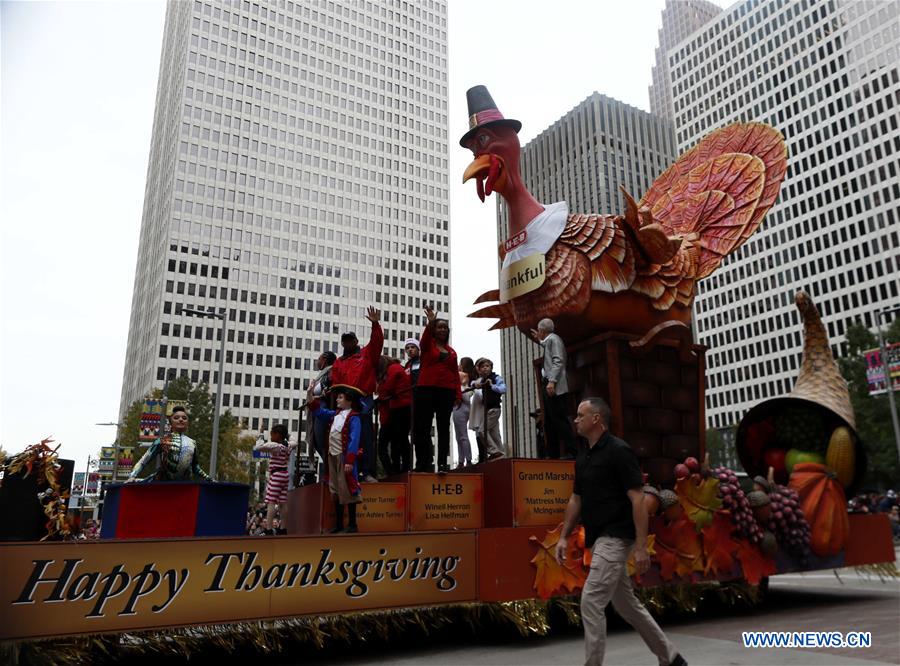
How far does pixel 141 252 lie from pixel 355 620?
90077 millimetres

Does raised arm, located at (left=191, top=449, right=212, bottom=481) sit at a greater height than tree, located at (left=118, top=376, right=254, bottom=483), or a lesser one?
lesser

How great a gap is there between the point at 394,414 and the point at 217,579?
329cm

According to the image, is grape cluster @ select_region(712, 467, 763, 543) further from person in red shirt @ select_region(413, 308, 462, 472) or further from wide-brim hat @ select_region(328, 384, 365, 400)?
wide-brim hat @ select_region(328, 384, 365, 400)

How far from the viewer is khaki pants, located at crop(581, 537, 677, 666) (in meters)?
4.08

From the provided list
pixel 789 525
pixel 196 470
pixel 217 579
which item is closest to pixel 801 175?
pixel 789 525

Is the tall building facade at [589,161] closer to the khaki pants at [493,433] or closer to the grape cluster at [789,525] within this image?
the grape cluster at [789,525]

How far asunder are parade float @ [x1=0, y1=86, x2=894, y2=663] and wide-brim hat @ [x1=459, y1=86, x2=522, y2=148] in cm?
4

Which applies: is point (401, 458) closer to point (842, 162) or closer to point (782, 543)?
point (782, 543)

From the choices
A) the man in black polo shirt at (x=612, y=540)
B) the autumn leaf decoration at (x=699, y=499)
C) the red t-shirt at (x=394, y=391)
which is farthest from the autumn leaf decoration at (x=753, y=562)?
the red t-shirt at (x=394, y=391)

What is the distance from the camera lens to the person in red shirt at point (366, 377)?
288 inches

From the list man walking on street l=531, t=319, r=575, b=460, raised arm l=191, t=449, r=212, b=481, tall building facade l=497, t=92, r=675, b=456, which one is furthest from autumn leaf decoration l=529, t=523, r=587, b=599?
tall building facade l=497, t=92, r=675, b=456

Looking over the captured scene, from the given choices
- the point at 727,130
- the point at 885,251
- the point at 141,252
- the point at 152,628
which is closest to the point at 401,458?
the point at 152,628

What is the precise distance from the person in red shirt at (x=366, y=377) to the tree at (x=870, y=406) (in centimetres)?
2965

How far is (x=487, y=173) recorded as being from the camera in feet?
30.1
